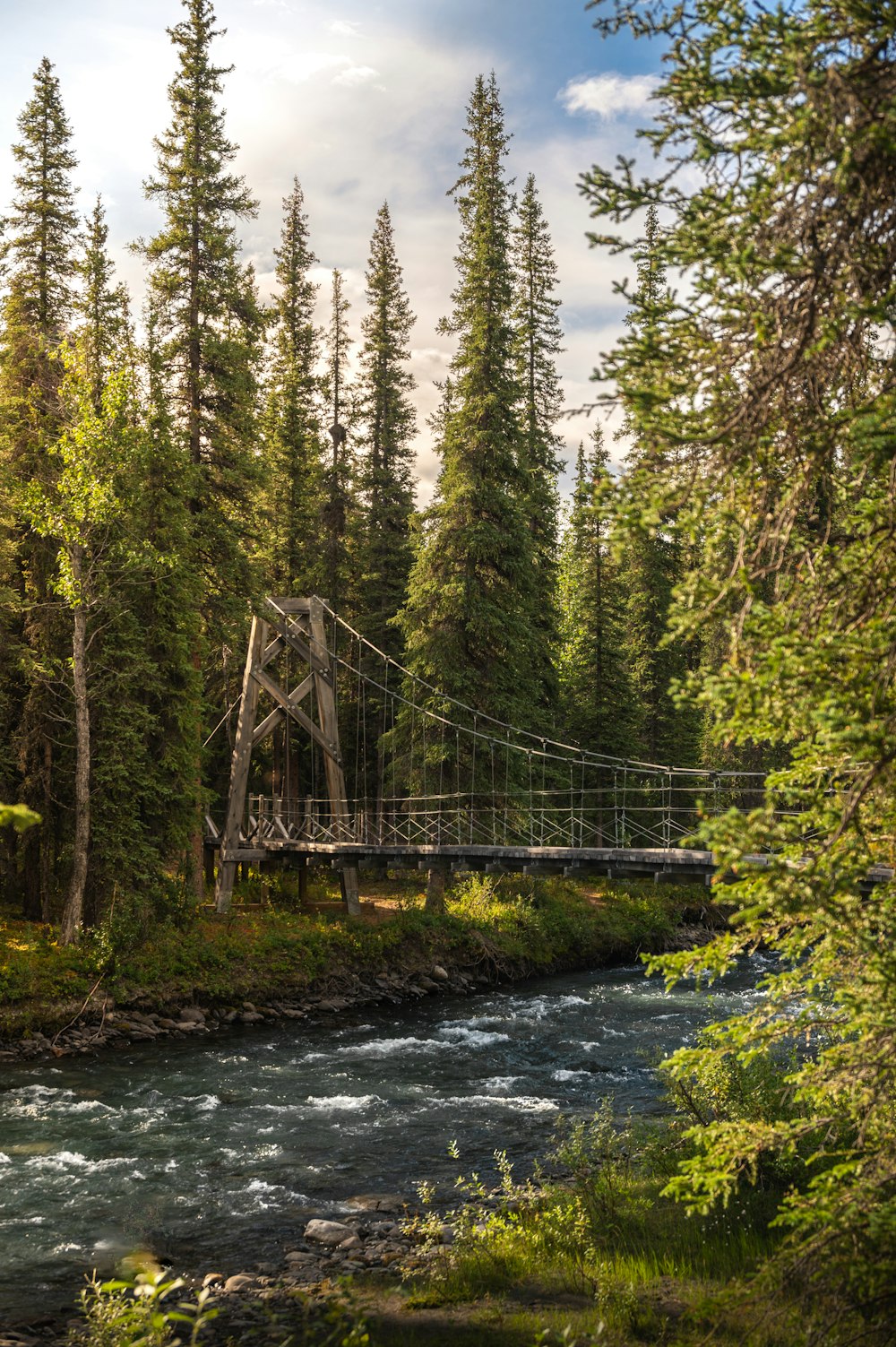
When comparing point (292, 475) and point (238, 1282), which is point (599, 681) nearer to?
point (292, 475)

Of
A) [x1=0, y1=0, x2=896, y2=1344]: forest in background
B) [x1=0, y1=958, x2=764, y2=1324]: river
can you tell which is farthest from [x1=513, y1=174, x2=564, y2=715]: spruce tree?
[x1=0, y1=958, x2=764, y2=1324]: river

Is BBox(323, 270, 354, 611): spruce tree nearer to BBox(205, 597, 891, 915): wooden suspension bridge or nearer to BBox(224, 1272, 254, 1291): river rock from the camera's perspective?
BBox(205, 597, 891, 915): wooden suspension bridge

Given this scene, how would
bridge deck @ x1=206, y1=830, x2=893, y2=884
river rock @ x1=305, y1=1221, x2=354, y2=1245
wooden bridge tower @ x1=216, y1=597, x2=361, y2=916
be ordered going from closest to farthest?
river rock @ x1=305, y1=1221, x2=354, y2=1245
bridge deck @ x1=206, y1=830, x2=893, y2=884
wooden bridge tower @ x1=216, y1=597, x2=361, y2=916

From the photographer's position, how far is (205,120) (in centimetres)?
→ 1920

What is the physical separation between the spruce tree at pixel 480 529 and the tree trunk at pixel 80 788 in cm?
733

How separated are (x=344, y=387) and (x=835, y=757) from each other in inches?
1040

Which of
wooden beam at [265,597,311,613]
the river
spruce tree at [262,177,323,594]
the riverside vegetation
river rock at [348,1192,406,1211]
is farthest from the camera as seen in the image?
spruce tree at [262,177,323,594]

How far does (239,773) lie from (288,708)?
1.56 metres

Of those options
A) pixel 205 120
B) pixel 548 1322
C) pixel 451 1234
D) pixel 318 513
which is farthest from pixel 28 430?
pixel 548 1322

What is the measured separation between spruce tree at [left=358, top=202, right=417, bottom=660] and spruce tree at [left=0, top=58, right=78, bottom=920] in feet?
31.4

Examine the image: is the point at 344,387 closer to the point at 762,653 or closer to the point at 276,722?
the point at 276,722

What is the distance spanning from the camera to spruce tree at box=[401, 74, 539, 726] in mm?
20953

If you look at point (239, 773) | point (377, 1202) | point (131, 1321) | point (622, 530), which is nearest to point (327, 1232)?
point (377, 1202)

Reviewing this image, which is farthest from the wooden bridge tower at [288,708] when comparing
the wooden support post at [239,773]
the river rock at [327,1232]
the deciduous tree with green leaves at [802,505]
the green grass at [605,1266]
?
the deciduous tree with green leaves at [802,505]
